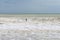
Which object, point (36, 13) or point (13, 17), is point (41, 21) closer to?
point (36, 13)

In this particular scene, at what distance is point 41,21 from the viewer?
4.91 meters

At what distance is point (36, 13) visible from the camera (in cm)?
529

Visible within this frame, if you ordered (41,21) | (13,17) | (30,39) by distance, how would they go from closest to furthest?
1. (30,39)
2. (41,21)
3. (13,17)

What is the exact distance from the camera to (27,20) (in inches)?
197

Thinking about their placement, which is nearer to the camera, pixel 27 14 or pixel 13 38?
pixel 13 38

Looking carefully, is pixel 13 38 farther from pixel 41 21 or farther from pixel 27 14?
pixel 27 14

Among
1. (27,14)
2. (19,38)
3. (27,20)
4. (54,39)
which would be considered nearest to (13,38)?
(19,38)

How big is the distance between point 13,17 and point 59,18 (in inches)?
65.8

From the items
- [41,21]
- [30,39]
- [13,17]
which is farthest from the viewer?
[13,17]

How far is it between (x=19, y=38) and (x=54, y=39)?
0.69 meters

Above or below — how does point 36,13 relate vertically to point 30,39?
above

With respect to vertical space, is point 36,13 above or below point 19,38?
above

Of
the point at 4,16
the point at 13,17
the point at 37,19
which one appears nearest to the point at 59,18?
the point at 37,19

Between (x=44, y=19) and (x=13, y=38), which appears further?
(x=44, y=19)
